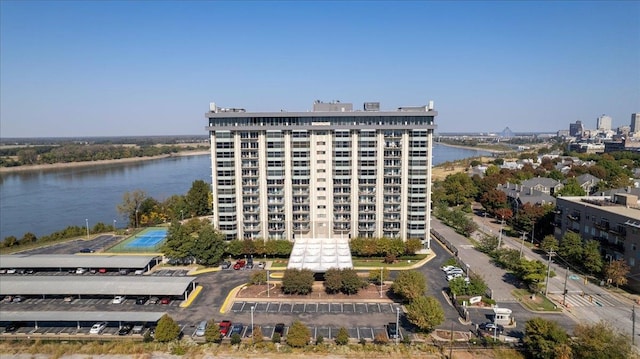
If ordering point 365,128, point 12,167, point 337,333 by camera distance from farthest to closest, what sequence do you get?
1. point 12,167
2. point 365,128
3. point 337,333

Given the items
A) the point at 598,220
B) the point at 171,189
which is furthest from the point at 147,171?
the point at 598,220

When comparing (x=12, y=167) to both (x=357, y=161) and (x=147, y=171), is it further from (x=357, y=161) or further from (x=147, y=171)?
(x=357, y=161)

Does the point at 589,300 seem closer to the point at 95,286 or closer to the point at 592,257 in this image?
the point at 592,257

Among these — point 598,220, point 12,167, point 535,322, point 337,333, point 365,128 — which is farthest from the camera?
point 12,167

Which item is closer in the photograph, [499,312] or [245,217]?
[499,312]

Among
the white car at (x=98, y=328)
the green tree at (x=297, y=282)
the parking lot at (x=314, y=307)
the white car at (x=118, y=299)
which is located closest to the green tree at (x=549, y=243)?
the parking lot at (x=314, y=307)

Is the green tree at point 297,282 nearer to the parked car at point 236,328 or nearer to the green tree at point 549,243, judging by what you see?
the parked car at point 236,328

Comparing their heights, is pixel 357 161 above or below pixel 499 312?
above
